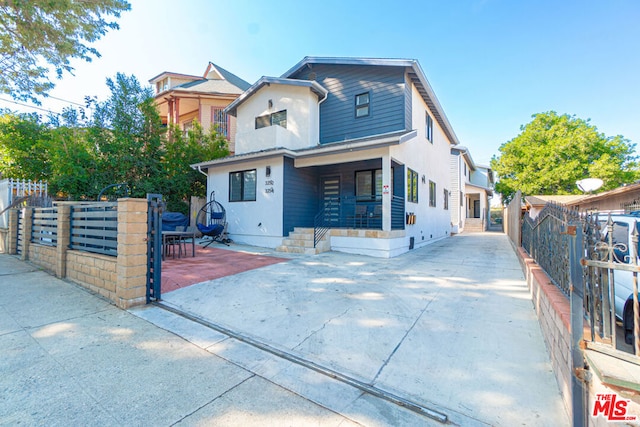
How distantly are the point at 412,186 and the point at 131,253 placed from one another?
9135 mm

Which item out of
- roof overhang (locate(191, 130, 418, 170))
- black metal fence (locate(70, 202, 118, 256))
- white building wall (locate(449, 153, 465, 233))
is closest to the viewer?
black metal fence (locate(70, 202, 118, 256))

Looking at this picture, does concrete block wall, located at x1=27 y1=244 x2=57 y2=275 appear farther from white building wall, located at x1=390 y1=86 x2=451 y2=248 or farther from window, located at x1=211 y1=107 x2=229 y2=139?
window, located at x1=211 y1=107 x2=229 y2=139

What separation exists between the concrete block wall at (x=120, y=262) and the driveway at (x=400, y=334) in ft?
1.40

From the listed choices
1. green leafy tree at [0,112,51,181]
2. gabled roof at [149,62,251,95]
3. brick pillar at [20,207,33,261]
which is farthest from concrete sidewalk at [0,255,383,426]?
gabled roof at [149,62,251,95]

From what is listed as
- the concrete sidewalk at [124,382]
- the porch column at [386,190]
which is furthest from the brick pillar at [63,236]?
the porch column at [386,190]

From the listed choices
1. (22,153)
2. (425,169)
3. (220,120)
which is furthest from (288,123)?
(22,153)

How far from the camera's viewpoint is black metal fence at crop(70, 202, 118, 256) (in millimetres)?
4328

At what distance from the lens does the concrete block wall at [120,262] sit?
3.93 metres

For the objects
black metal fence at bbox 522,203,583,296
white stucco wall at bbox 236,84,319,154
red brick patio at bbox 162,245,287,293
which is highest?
white stucco wall at bbox 236,84,319,154

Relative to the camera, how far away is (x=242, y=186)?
35.7 feet

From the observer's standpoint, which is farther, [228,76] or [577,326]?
[228,76]

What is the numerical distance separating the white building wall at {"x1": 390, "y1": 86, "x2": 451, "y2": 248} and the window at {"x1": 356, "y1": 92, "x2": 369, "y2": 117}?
5.85 ft

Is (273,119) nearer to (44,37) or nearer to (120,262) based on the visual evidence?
(44,37)

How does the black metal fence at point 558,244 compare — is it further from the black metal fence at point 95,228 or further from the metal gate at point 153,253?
the black metal fence at point 95,228
